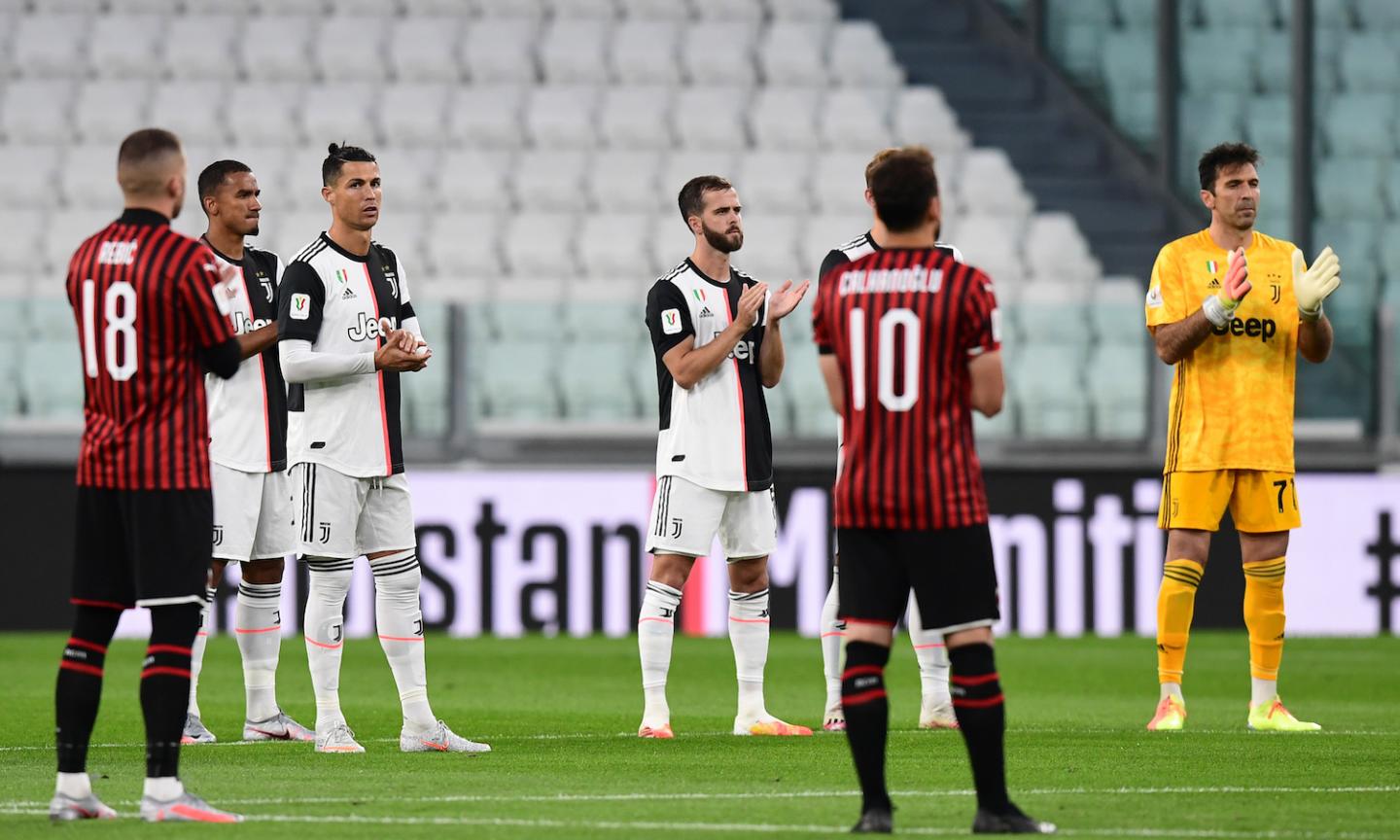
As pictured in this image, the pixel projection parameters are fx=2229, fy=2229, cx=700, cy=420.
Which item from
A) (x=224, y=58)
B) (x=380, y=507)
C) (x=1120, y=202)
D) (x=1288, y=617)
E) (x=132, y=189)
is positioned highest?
(x=224, y=58)

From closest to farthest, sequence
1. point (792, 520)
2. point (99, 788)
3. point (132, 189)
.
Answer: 1. point (132, 189)
2. point (99, 788)
3. point (792, 520)

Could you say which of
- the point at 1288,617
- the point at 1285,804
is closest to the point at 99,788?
the point at 1285,804

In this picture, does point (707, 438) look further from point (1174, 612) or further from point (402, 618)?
point (1174, 612)

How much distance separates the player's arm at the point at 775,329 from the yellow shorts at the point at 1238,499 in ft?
5.23

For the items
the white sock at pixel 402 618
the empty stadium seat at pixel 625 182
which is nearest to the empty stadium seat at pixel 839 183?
the empty stadium seat at pixel 625 182

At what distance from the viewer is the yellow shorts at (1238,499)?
8.64 m

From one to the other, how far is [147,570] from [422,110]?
44.6ft

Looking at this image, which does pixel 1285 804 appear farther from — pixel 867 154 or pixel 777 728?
pixel 867 154

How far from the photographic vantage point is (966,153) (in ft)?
62.4

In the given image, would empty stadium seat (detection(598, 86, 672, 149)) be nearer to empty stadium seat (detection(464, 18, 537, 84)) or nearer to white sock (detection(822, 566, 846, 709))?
empty stadium seat (detection(464, 18, 537, 84))

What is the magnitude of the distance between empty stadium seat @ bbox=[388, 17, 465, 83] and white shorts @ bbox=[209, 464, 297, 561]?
11.6 m

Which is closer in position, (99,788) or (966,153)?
(99,788)

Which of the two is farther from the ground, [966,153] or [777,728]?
[966,153]

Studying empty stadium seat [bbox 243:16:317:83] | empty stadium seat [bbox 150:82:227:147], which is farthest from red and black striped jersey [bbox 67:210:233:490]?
empty stadium seat [bbox 243:16:317:83]
